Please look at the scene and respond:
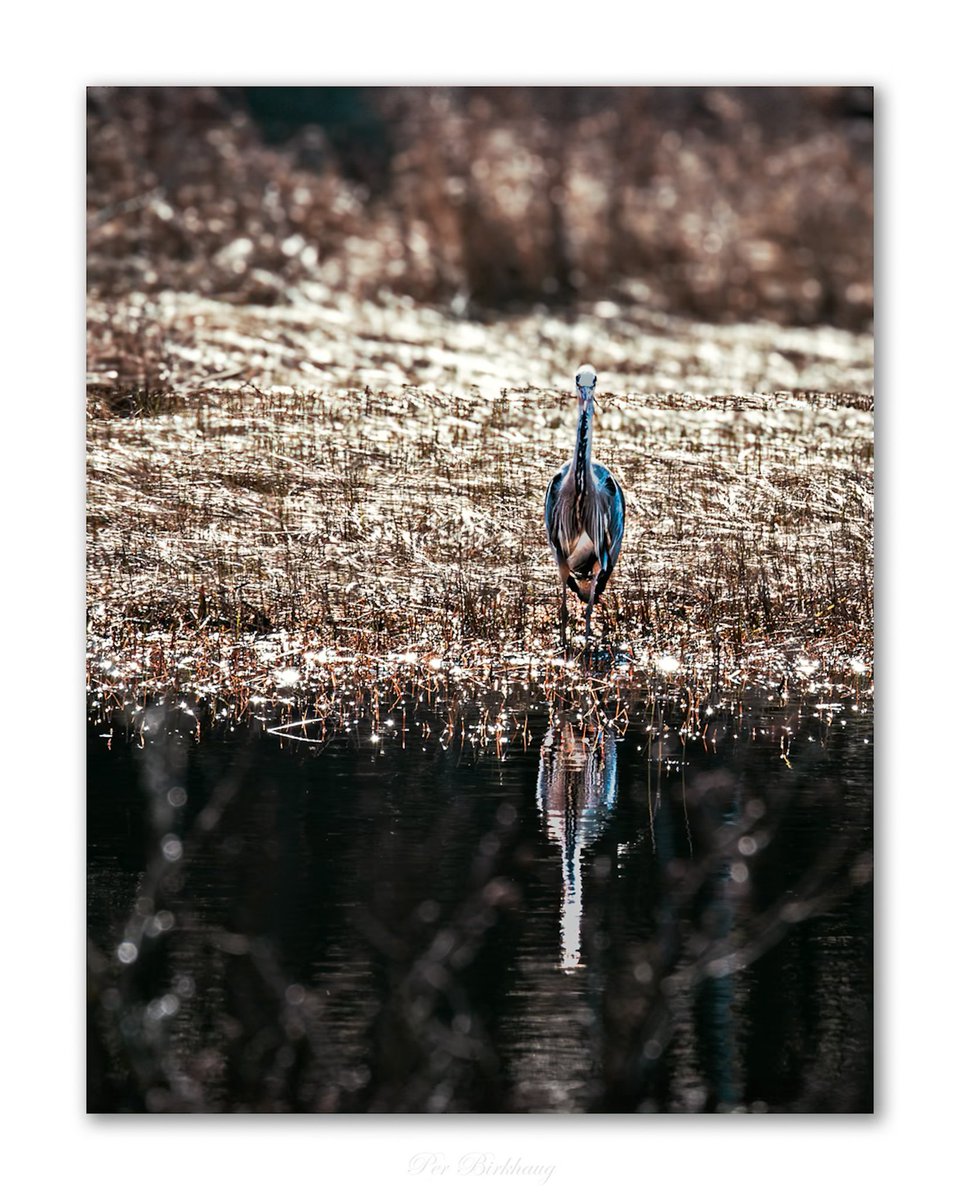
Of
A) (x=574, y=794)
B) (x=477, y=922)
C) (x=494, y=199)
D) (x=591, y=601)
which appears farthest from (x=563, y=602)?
(x=494, y=199)

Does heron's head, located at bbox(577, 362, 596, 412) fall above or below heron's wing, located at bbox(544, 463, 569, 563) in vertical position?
above

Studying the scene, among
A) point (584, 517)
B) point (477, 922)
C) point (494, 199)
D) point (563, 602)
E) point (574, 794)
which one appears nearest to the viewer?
point (477, 922)

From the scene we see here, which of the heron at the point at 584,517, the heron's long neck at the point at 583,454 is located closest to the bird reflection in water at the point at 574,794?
the heron at the point at 584,517

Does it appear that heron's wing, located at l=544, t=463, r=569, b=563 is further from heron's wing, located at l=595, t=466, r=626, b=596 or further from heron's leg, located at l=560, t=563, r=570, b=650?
heron's wing, located at l=595, t=466, r=626, b=596

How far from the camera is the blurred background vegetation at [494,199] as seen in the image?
698 cm

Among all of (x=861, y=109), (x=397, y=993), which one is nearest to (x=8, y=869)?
(x=397, y=993)

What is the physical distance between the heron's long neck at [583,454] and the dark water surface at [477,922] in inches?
66.9

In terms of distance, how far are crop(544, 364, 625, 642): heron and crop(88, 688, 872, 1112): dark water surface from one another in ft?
4.38

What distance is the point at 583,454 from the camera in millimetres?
7453

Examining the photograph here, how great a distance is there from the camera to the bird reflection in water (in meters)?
5.24

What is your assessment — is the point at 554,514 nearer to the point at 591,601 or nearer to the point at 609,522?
the point at 609,522

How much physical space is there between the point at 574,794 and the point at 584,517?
6.32 feet

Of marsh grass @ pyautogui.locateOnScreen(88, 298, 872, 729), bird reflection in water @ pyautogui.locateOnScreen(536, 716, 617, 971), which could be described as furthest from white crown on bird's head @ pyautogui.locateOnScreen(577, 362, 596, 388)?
bird reflection in water @ pyautogui.locateOnScreen(536, 716, 617, 971)

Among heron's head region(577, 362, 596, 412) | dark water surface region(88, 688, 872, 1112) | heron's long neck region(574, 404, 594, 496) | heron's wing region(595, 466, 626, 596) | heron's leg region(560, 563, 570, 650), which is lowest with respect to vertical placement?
dark water surface region(88, 688, 872, 1112)
